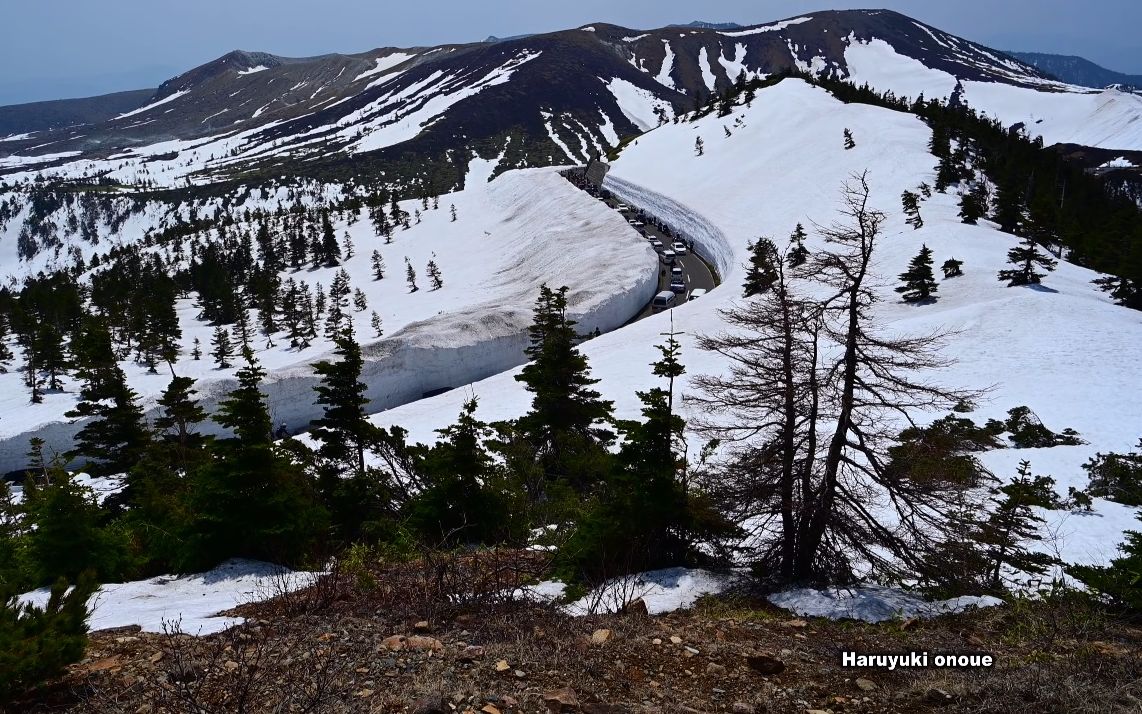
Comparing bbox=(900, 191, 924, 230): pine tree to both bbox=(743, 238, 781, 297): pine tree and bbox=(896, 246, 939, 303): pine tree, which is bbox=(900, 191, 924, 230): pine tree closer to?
bbox=(743, 238, 781, 297): pine tree

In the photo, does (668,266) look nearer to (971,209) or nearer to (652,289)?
(652,289)

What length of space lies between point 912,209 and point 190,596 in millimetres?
47691

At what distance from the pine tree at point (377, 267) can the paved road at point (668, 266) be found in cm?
2864

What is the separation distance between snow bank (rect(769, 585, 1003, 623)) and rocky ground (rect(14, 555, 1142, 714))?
1017mm

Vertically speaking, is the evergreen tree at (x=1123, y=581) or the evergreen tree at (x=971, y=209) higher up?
the evergreen tree at (x=971, y=209)

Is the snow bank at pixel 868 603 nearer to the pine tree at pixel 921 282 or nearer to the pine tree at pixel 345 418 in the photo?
the pine tree at pixel 345 418

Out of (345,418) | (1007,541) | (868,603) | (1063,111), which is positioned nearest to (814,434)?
(868,603)

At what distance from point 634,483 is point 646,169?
84.6 metres

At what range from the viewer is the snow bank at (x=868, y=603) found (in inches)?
336

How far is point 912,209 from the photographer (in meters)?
43.5

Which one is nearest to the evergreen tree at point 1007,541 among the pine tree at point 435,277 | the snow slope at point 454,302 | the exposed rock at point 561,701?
the exposed rock at point 561,701

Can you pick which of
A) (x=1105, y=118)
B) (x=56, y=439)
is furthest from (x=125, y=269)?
(x=1105, y=118)

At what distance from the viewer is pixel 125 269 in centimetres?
8600

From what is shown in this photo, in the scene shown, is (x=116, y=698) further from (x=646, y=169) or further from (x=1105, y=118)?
(x=1105, y=118)
